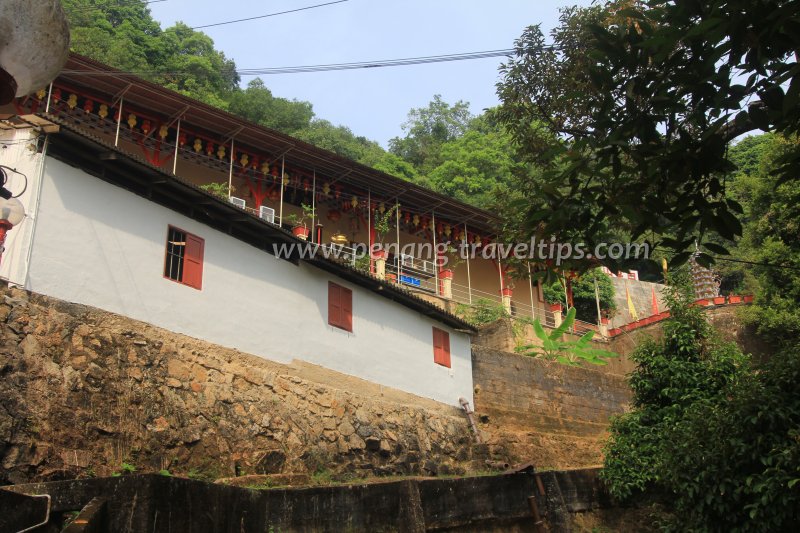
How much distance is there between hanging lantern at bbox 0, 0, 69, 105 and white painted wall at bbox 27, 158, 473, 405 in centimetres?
813

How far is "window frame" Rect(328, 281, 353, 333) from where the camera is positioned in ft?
51.0

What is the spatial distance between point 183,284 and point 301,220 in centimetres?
949

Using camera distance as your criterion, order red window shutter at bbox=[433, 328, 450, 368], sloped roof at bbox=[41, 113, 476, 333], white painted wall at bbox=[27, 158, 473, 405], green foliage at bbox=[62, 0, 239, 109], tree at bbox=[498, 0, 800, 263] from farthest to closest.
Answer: green foliage at bbox=[62, 0, 239, 109] → red window shutter at bbox=[433, 328, 450, 368] → sloped roof at bbox=[41, 113, 476, 333] → white painted wall at bbox=[27, 158, 473, 405] → tree at bbox=[498, 0, 800, 263]

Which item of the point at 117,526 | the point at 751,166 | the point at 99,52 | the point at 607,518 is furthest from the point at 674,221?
the point at 751,166

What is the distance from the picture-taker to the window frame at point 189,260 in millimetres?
12648

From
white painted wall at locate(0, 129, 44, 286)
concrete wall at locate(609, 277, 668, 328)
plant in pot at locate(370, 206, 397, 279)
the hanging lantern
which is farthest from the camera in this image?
concrete wall at locate(609, 277, 668, 328)

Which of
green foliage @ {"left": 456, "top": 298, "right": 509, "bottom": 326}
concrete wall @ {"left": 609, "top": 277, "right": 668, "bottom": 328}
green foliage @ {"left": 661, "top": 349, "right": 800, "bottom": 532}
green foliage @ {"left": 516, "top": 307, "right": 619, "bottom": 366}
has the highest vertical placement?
concrete wall @ {"left": 609, "top": 277, "right": 668, "bottom": 328}

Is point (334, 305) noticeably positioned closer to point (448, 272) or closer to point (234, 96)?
point (448, 272)

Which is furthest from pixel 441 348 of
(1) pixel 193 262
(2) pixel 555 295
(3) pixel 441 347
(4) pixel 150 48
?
Answer: (4) pixel 150 48

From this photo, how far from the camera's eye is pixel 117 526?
7.56 metres

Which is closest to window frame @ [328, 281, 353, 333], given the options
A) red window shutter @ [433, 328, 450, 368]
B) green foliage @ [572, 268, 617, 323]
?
red window shutter @ [433, 328, 450, 368]

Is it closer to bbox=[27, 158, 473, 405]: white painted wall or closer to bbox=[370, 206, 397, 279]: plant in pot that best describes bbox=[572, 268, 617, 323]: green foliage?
bbox=[370, 206, 397, 279]: plant in pot

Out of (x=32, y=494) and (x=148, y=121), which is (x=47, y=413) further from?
(x=148, y=121)

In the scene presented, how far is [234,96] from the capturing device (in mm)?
37406
